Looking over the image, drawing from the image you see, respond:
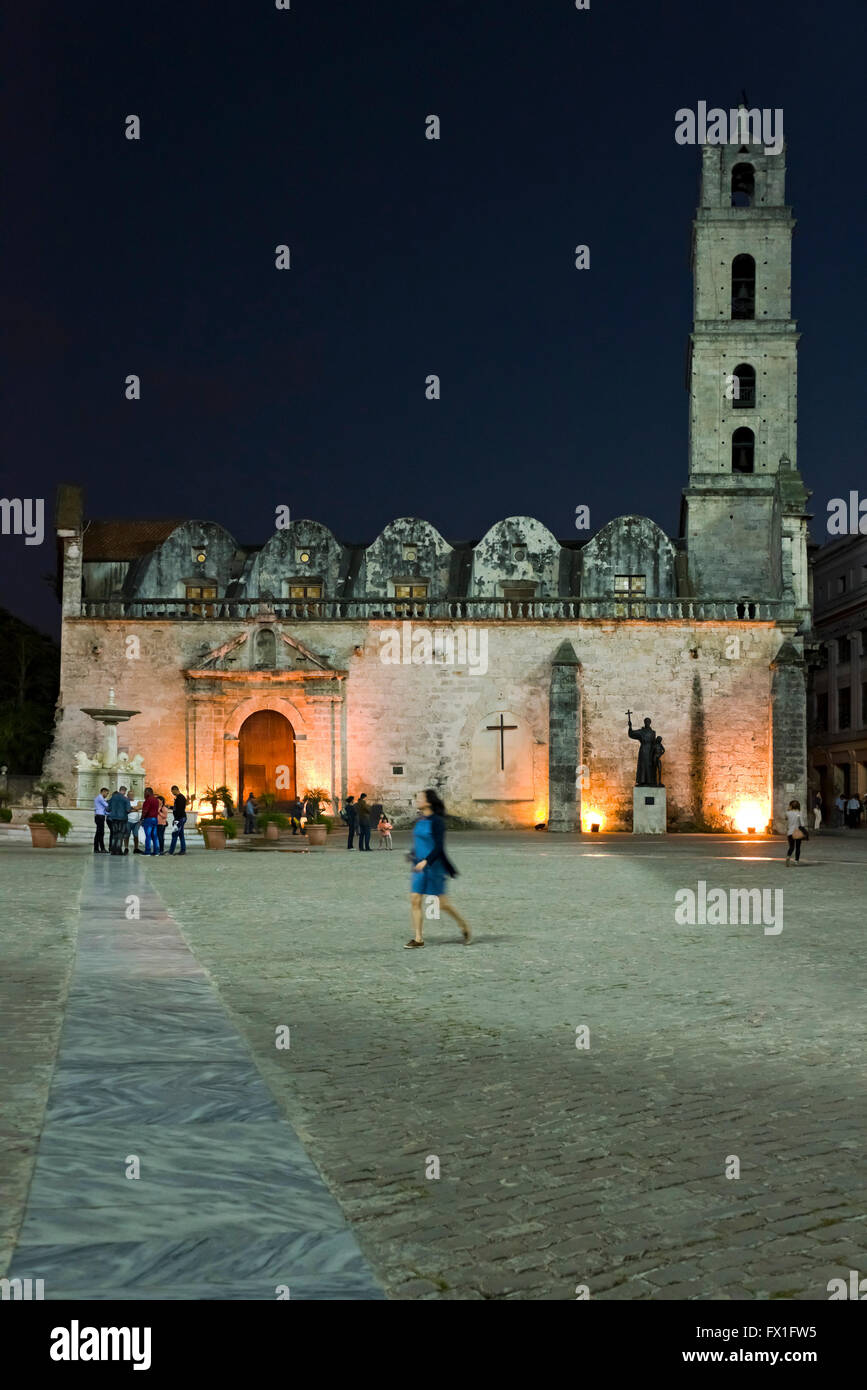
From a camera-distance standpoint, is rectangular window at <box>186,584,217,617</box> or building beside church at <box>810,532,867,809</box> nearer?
rectangular window at <box>186,584,217,617</box>

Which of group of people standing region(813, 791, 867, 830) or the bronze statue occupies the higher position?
the bronze statue

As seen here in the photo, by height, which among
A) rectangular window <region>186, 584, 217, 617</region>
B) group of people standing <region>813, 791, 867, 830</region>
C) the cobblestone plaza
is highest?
rectangular window <region>186, 584, 217, 617</region>

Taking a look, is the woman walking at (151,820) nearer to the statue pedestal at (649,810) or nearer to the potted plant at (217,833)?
the potted plant at (217,833)

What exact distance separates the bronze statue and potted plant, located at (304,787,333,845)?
9.96 metres

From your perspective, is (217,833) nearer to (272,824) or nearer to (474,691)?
(272,824)

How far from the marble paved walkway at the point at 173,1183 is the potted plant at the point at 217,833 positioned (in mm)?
22815

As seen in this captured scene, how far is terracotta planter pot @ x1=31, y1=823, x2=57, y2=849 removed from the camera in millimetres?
28125

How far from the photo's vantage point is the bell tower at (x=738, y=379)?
44781 millimetres

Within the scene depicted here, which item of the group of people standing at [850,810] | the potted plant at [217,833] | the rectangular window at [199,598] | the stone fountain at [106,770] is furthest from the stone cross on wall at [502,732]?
the potted plant at [217,833]

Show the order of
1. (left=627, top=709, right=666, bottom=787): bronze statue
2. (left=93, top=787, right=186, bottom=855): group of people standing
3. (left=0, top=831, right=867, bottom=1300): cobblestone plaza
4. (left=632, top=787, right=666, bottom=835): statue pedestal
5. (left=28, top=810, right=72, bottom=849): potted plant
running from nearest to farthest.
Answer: (left=0, top=831, right=867, bottom=1300): cobblestone plaza
(left=93, top=787, right=186, bottom=855): group of people standing
(left=28, top=810, right=72, bottom=849): potted plant
(left=627, top=709, right=666, bottom=787): bronze statue
(left=632, top=787, right=666, bottom=835): statue pedestal

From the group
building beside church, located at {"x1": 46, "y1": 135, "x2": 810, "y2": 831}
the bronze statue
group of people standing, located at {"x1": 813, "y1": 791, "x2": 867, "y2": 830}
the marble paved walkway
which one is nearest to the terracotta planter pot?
building beside church, located at {"x1": 46, "y1": 135, "x2": 810, "y2": 831}

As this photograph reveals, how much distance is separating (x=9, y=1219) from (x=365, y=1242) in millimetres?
1197

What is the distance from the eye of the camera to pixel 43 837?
92.7ft

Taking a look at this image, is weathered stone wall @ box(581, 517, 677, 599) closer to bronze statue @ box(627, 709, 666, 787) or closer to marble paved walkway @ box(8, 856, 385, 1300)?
bronze statue @ box(627, 709, 666, 787)
